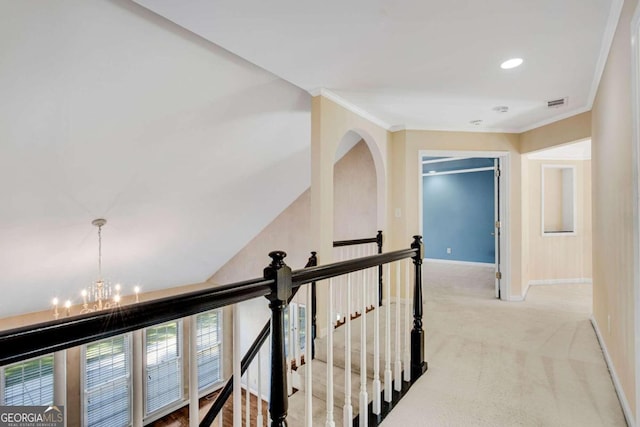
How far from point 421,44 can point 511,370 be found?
2504 mm

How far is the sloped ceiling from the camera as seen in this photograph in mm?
2230

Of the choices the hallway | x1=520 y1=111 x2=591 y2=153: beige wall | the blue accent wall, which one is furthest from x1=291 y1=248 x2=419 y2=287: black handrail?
the blue accent wall

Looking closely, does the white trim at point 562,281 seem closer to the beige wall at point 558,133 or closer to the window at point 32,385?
the beige wall at point 558,133

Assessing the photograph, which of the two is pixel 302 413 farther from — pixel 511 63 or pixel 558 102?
pixel 558 102

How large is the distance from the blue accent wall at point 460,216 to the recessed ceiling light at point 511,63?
5144mm

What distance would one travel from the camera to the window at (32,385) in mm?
828

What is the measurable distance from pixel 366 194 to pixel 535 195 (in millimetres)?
2809

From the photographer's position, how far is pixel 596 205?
3.06 m

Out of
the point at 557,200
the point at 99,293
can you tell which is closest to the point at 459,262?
the point at 557,200

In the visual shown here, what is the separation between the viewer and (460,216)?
7.79 metres

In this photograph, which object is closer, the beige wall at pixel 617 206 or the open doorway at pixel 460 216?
the beige wall at pixel 617 206

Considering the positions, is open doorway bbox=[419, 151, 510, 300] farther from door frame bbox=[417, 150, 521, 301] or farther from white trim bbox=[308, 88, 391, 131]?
white trim bbox=[308, 88, 391, 131]

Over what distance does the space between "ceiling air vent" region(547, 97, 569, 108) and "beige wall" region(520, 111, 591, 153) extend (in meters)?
0.41

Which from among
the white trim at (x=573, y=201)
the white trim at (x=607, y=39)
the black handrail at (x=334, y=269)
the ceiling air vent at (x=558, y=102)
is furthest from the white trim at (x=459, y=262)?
the black handrail at (x=334, y=269)
